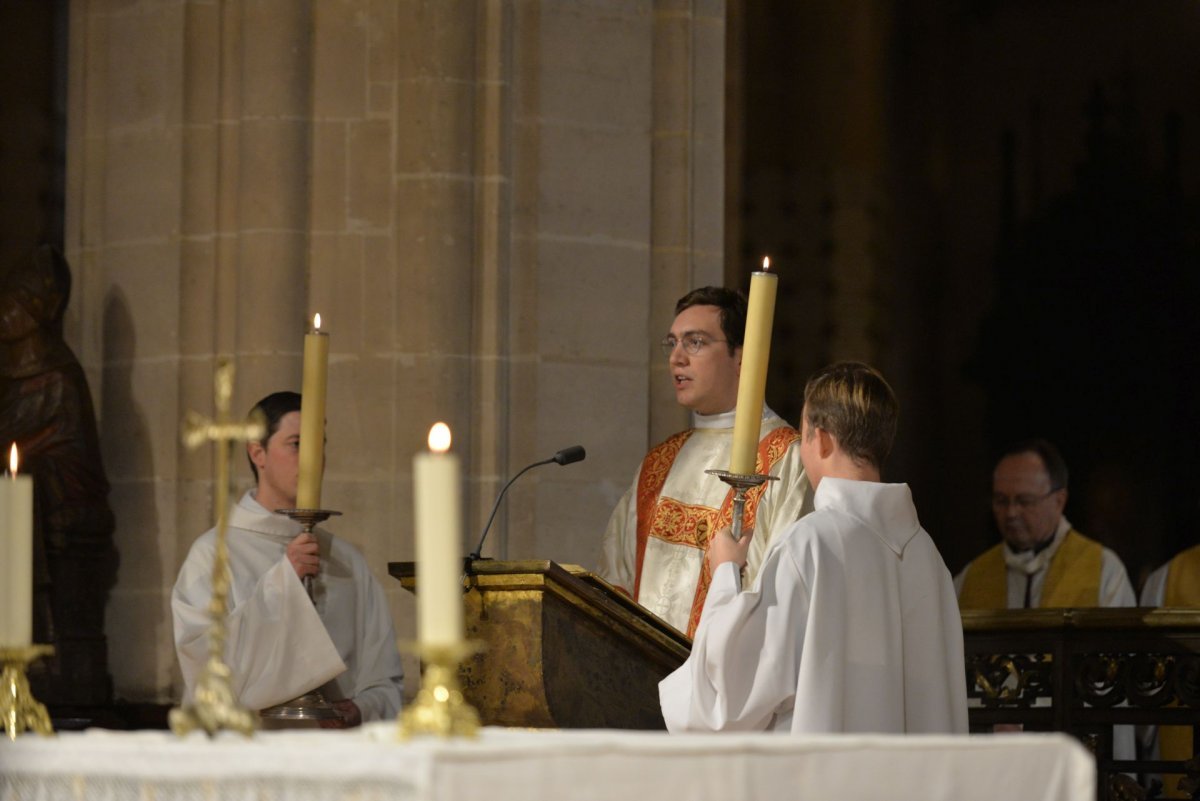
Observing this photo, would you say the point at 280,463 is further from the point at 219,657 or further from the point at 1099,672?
the point at 219,657

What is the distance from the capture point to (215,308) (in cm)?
750

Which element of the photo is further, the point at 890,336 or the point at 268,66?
the point at 890,336

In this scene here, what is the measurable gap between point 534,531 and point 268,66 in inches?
72.6

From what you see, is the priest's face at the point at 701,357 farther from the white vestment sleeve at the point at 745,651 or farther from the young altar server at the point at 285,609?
the white vestment sleeve at the point at 745,651

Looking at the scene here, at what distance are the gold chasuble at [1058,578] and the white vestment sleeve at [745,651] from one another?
3869 millimetres

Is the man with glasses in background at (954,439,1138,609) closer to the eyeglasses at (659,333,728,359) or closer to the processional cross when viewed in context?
the eyeglasses at (659,333,728,359)

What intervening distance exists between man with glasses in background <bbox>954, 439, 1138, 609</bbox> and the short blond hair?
395 centimetres

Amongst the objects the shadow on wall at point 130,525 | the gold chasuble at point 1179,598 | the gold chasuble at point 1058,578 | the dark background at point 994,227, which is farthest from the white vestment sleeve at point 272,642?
the dark background at point 994,227

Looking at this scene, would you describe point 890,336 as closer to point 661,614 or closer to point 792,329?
point 792,329

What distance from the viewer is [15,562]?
315 centimetres

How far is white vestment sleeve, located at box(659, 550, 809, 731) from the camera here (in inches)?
168

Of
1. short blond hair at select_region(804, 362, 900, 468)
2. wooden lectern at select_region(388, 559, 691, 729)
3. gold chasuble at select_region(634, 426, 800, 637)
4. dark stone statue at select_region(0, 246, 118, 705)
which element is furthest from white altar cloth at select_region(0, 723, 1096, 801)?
dark stone statue at select_region(0, 246, 118, 705)

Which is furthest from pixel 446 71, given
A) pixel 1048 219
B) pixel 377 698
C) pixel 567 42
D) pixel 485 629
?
pixel 1048 219

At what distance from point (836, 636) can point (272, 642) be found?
1638 millimetres
